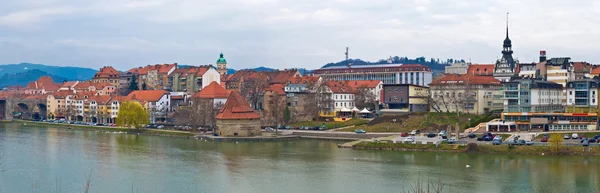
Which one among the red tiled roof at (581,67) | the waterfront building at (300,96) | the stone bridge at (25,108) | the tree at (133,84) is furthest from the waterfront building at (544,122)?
the stone bridge at (25,108)

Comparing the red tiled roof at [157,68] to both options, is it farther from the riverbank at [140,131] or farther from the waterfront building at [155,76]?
the riverbank at [140,131]

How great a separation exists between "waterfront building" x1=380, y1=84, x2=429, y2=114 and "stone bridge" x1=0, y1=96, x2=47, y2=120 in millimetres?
38793

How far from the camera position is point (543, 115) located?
4288 centimetres

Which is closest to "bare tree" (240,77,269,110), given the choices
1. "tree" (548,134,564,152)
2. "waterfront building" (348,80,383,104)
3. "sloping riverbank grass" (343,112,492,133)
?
"waterfront building" (348,80,383,104)

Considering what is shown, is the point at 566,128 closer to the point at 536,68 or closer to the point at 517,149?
the point at 517,149

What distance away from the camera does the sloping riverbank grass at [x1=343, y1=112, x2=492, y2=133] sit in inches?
1796

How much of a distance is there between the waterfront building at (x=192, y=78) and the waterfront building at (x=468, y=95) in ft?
97.6

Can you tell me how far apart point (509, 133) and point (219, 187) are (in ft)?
66.5

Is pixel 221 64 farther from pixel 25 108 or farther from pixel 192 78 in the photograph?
pixel 25 108

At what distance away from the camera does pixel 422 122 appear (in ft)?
154

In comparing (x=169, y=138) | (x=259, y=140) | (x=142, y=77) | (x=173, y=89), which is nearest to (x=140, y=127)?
(x=169, y=138)

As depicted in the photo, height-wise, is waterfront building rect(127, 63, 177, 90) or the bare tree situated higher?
waterfront building rect(127, 63, 177, 90)

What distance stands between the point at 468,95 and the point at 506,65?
13118 millimetres

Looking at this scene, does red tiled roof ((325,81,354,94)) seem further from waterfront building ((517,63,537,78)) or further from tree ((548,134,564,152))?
tree ((548,134,564,152))
